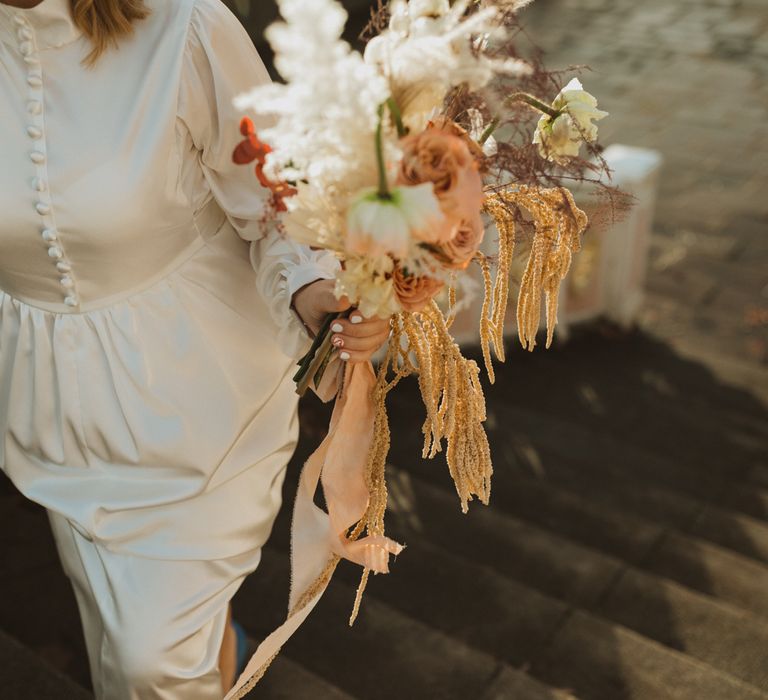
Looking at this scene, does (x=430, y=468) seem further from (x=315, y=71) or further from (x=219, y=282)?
(x=315, y=71)

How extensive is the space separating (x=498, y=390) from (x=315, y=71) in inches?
118

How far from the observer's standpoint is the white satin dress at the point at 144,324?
65.2 inches

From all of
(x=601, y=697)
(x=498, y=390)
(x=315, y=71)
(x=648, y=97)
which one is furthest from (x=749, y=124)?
(x=315, y=71)

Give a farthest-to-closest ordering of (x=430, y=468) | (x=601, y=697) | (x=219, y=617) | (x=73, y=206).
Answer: (x=430, y=468) → (x=601, y=697) → (x=219, y=617) → (x=73, y=206)

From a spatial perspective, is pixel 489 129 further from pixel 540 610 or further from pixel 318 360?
pixel 540 610

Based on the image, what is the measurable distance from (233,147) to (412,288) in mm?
518

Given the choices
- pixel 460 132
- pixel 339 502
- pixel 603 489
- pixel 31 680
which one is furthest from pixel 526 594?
pixel 460 132

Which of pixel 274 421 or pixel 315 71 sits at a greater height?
pixel 315 71

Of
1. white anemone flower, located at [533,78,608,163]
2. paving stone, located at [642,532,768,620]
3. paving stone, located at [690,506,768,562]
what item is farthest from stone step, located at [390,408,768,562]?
white anemone flower, located at [533,78,608,163]

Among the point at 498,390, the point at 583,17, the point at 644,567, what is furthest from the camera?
the point at 583,17

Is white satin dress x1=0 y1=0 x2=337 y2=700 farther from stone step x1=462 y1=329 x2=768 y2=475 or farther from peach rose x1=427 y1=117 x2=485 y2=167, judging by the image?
stone step x1=462 y1=329 x2=768 y2=475

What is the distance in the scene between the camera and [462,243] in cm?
135

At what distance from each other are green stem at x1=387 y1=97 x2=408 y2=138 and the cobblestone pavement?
3200 mm

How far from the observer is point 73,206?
65.1 inches
